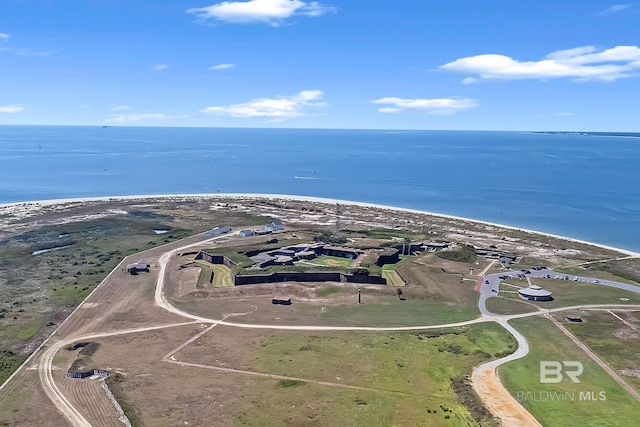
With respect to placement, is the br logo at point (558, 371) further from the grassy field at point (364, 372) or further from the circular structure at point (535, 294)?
the circular structure at point (535, 294)

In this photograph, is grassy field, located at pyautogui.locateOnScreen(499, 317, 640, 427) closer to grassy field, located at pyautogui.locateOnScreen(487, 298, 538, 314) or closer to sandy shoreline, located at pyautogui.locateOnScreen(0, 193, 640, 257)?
grassy field, located at pyautogui.locateOnScreen(487, 298, 538, 314)

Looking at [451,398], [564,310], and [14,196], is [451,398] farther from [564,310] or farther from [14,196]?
[14,196]

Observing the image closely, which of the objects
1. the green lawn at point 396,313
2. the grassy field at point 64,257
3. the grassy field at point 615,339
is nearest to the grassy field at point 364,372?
the green lawn at point 396,313

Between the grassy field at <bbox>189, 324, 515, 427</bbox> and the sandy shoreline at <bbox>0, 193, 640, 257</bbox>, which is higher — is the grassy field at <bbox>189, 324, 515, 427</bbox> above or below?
below

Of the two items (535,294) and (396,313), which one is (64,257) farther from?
(535,294)

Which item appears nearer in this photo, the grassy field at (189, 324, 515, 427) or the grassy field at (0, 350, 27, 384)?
A: the grassy field at (189, 324, 515, 427)

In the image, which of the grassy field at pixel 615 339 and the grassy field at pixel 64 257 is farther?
the grassy field at pixel 64 257

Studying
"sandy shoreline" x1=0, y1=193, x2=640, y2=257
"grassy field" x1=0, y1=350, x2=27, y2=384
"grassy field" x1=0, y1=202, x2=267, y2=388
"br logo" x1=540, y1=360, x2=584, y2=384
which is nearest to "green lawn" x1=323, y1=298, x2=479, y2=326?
"br logo" x1=540, y1=360, x2=584, y2=384
